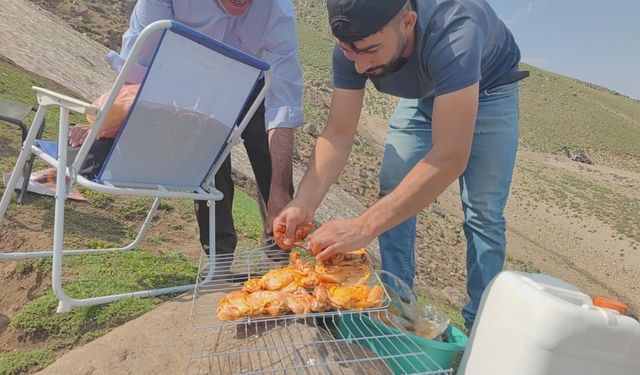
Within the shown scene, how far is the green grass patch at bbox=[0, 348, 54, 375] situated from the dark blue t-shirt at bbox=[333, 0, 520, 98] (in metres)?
2.07

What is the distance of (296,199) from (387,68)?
824 millimetres

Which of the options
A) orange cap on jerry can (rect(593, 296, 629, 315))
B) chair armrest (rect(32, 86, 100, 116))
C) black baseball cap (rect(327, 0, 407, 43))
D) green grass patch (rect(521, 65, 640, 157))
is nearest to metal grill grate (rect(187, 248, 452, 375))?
orange cap on jerry can (rect(593, 296, 629, 315))

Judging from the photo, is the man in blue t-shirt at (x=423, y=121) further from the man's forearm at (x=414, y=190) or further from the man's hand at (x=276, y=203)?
the man's hand at (x=276, y=203)

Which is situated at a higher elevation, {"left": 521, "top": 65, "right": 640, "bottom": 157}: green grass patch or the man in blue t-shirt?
the man in blue t-shirt

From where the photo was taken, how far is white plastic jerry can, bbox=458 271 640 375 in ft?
5.83

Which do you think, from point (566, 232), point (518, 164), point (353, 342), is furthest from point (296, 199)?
point (518, 164)

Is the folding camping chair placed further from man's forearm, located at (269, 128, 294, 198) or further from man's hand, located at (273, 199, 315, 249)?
man's hand, located at (273, 199, 315, 249)

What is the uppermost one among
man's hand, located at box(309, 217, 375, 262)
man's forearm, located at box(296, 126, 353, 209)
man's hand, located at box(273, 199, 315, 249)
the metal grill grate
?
man's forearm, located at box(296, 126, 353, 209)

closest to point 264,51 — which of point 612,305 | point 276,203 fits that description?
point 276,203

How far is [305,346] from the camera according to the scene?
2363 millimetres

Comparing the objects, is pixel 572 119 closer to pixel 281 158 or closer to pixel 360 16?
pixel 281 158

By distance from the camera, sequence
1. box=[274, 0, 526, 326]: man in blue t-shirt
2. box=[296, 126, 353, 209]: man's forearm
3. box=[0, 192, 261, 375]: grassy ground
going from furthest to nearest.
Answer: box=[296, 126, 353, 209]: man's forearm, box=[0, 192, 261, 375]: grassy ground, box=[274, 0, 526, 326]: man in blue t-shirt

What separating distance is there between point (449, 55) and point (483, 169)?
85 centimetres

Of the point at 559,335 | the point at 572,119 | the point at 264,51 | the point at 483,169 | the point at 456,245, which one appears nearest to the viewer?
the point at 559,335
